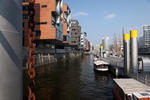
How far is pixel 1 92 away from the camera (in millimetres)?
3256

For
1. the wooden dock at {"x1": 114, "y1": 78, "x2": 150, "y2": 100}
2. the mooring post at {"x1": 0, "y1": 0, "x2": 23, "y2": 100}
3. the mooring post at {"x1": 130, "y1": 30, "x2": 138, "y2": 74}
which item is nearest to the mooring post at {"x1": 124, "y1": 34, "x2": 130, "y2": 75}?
the mooring post at {"x1": 130, "y1": 30, "x2": 138, "y2": 74}

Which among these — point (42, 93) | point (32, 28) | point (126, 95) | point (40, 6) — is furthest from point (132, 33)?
point (40, 6)

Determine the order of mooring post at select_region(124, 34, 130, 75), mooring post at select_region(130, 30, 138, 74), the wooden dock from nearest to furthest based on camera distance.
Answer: the wooden dock < mooring post at select_region(130, 30, 138, 74) < mooring post at select_region(124, 34, 130, 75)

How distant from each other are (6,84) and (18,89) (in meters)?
0.54

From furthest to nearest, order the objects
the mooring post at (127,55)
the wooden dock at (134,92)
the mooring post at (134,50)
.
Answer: the mooring post at (127,55) → the mooring post at (134,50) → the wooden dock at (134,92)

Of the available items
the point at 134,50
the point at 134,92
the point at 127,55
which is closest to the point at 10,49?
the point at 134,92

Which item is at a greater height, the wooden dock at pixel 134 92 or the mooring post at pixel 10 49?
the mooring post at pixel 10 49


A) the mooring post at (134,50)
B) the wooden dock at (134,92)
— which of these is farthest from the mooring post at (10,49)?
the mooring post at (134,50)

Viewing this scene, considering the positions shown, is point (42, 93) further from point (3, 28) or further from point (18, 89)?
point (3, 28)

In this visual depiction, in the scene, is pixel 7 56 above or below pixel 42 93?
above

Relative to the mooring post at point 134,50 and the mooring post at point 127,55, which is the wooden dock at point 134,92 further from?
the mooring post at point 127,55

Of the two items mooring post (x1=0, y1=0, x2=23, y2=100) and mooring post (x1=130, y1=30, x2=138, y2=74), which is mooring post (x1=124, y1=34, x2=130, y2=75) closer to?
mooring post (x1=130, y1=30, x2=138, y2=74)

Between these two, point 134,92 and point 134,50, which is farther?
point 134,50

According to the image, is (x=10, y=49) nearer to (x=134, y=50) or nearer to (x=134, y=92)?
(x=134, y=92)
